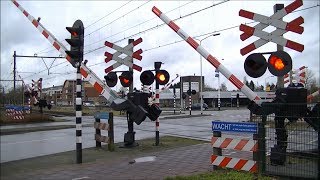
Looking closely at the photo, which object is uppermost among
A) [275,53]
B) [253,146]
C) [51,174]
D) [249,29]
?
[249,29]

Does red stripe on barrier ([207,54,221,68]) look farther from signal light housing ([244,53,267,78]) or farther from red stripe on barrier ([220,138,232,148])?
red stripe on barrier ([220,138,232,148])

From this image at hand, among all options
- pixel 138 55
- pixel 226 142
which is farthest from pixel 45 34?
→ pixel 226 142

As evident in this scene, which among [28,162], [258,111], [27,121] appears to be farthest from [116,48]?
[27,121]

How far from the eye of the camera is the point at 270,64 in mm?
7664

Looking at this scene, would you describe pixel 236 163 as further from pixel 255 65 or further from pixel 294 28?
pixel 294 28

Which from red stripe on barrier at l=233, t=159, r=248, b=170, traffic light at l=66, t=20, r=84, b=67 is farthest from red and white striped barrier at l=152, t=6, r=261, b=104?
traffic light at l=66, t=20, r=84, b=67

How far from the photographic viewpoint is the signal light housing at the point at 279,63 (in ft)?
24.6

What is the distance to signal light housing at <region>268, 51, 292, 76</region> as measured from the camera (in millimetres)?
7498

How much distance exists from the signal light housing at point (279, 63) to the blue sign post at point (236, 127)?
108 centimetres

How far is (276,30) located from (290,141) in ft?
7.71

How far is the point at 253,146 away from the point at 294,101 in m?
1.25

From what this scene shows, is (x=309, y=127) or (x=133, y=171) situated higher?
(x=309, y=127)

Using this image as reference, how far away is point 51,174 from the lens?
8766 mm

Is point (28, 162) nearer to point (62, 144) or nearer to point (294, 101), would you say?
point (62, 144)
